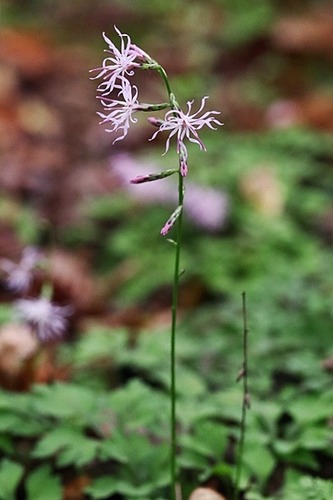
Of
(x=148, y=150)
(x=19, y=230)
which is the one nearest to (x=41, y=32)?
(x=148, y=150)

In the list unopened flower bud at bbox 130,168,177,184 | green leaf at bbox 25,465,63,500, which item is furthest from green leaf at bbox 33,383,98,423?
unopened flower bud at bbox 130,168,177,184

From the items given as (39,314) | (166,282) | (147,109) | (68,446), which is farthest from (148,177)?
(166,282)

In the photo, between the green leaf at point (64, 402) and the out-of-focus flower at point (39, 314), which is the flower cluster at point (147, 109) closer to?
the green leaf at point (64, 402)

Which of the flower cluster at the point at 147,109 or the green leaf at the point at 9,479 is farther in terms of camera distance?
the green leaf at the point at 9,479

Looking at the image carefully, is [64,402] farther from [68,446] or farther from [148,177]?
[148,177]

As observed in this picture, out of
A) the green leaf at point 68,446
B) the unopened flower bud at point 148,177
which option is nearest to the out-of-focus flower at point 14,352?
the green leaf at point 68,446

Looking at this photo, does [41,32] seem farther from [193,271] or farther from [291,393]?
[291,393]

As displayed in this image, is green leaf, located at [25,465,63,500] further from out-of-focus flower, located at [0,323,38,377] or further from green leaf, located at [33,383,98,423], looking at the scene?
out-of-focus flower, located at [0,323,38,377]
